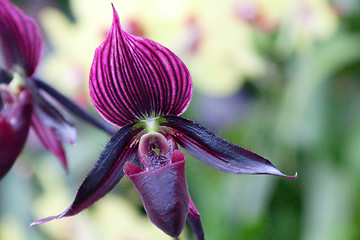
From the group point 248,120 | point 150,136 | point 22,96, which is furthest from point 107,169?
point 248,120

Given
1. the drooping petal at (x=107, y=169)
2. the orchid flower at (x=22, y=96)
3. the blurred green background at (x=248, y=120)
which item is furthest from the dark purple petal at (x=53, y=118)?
the blurred green background at (x=248, y=120)

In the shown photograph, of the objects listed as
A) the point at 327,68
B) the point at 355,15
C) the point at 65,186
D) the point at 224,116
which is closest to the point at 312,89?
the point at 327,68

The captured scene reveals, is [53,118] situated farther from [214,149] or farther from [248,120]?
[248,120]

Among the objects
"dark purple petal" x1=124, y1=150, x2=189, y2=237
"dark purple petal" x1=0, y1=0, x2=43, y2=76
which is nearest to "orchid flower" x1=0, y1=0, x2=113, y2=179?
"dark purple petal" x1=0, y1=0, x2=43, y2=76

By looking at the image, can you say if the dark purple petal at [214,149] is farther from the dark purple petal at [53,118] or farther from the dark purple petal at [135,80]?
the dark purple petal at [53,118]

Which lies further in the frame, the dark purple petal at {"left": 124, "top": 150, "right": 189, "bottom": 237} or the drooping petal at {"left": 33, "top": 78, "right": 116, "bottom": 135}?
the drooping petal at {"left": 33, "top": 78, "right": 116, "bottom": 135}

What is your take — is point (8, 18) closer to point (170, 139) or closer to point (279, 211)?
point (170, 139)

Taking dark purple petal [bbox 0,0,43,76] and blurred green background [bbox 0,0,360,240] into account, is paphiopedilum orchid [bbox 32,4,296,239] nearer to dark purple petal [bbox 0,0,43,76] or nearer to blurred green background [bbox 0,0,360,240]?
dark purple petal [bbox 0,0,43,76]
